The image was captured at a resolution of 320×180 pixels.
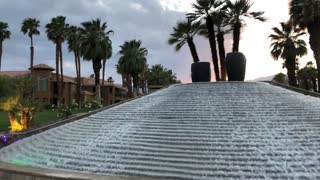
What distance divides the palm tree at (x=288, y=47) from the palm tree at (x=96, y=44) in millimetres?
20820

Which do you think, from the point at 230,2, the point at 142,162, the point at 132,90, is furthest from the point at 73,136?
the point at 132,90

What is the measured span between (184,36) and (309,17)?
30.7 feet

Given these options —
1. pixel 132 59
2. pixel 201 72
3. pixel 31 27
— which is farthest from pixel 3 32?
pixel 201 72

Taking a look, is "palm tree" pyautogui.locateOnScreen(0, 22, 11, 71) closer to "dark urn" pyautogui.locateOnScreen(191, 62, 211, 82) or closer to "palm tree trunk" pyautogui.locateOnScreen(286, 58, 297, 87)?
"palm tree trunk" pyautogui.locateOnScreen(286, 58, 297, 87)

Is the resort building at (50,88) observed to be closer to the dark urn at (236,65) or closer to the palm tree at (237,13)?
the palm tree at (237,13)

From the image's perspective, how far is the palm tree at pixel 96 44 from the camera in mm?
56875

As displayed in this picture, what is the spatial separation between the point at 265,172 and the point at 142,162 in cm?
251

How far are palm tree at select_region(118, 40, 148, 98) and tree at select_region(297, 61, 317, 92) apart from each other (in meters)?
28.4

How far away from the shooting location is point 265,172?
Result: 8.98m

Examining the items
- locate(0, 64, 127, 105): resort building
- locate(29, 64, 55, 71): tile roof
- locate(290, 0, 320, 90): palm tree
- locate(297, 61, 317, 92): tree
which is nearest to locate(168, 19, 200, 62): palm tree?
locate(290, 0, 320, 90): palm tree

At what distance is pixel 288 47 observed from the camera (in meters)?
45.2

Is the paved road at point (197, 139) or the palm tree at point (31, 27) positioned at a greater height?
the palm tree at point (31, 27)

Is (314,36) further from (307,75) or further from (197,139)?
(307,75)

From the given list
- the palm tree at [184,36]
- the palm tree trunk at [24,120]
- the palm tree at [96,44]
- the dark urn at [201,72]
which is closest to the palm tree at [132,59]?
the palm tree at [96,44]
